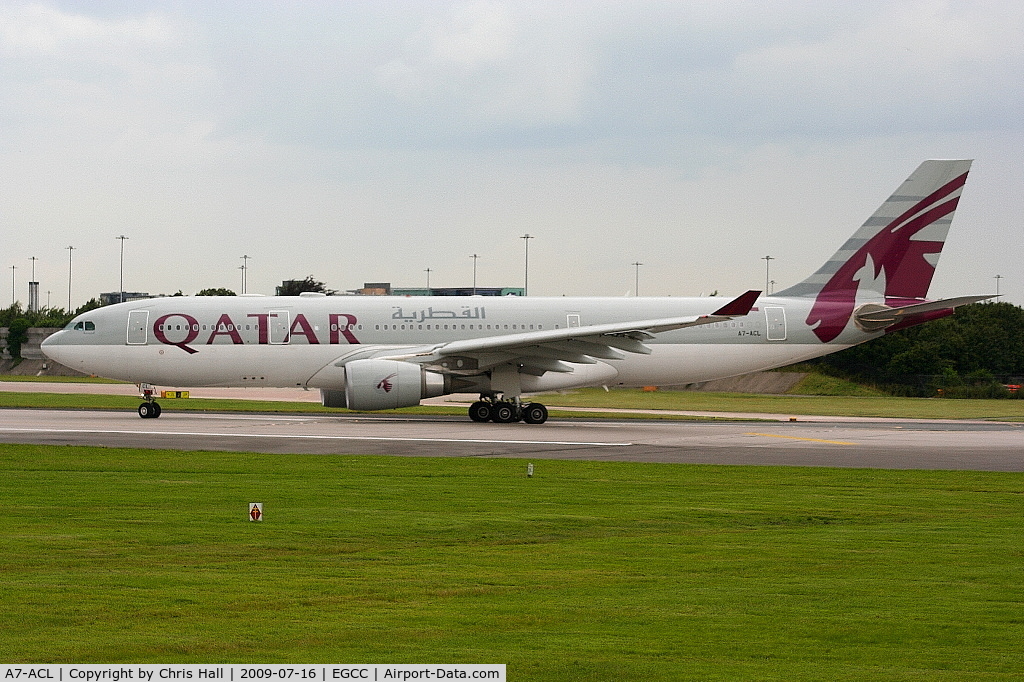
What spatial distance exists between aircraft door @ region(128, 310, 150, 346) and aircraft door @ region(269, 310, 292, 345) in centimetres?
372

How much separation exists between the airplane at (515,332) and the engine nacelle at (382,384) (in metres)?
0.13

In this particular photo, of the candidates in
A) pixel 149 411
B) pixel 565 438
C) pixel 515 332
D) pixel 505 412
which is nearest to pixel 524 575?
pixel 565 438

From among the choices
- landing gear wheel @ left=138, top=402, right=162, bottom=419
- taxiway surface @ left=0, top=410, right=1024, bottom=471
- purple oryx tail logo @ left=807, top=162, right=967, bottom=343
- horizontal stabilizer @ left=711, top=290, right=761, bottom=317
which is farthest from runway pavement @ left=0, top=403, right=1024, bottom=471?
purple oryx tail logo @ left=807, top=162, right=967, bottom=343

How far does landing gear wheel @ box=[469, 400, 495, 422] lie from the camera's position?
110ft

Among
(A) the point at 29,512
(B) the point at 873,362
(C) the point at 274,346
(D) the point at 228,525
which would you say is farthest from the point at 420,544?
(B) the point at 873,362

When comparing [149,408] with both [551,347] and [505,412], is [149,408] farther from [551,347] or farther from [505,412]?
[551,347]

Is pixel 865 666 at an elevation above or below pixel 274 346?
below

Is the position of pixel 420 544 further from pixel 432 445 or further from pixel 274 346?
pixel 274 346

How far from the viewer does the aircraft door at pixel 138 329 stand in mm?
33562

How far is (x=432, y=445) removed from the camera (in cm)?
2441

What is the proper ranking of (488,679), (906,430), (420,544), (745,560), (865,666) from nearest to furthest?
(488,679) < (865,666) < (745,560) < (420,544) < (906,430)

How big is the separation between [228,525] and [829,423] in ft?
85.8

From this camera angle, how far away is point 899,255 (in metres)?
35.9

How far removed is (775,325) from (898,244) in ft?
16.2
